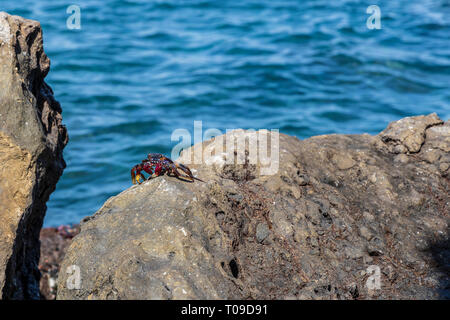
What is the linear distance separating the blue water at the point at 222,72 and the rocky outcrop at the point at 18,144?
15.3ft

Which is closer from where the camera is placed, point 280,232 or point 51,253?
point 280,232

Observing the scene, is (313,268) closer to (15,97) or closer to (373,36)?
(15,97)

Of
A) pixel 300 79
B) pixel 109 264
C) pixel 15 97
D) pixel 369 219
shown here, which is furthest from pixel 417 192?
pixel 300 79

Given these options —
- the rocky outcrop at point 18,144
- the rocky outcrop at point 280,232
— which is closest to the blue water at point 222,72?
the rocky outcrop at point 18,144

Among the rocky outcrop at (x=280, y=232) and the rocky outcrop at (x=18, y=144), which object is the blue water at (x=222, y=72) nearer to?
the rocky outcrop at (x=18, y=144)

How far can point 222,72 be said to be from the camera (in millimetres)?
13438

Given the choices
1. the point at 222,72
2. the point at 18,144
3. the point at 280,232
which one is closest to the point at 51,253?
the point at 18,144

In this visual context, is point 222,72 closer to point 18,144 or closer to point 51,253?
point 51,253

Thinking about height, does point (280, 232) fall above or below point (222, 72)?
above

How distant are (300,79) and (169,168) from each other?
9071mm

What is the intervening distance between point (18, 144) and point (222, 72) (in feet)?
31.5

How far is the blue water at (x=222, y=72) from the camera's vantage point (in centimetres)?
1120

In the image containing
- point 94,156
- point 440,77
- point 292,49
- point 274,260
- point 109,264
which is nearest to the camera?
point 109,264

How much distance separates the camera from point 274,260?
4004 mm
